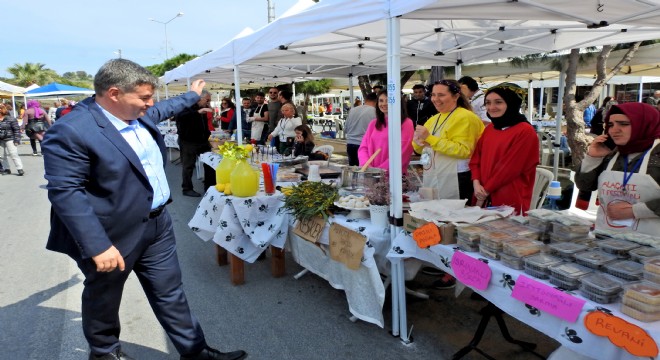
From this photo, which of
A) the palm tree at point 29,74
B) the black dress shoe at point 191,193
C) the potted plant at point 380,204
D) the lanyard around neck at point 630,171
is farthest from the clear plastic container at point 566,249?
the palm tree at point 29,74

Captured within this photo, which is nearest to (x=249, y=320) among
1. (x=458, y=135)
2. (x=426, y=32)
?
(x=458, y=135)

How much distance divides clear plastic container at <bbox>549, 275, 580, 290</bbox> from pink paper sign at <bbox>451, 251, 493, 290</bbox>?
0.27 meters

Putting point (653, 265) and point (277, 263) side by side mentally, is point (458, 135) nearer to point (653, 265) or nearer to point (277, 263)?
point (653, 265)

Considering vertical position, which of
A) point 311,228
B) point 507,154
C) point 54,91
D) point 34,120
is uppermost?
point 54,91

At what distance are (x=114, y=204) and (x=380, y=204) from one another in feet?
4.90

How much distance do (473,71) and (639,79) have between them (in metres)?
7.27

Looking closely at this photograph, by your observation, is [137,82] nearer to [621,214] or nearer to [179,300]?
[179,300]

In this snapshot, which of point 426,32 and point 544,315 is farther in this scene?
point 426,32

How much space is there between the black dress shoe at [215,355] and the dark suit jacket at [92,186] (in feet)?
2.42

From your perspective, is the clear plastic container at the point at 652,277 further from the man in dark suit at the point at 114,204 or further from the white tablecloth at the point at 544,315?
the man in dark suit at the point at 114,204

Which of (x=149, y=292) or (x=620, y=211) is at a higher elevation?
(x=620, y=211)

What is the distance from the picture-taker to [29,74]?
4819cm

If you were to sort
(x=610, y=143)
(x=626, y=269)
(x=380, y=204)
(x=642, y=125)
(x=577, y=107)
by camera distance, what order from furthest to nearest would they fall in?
(x=577, y=107) < (x=380, y=204) < (x=610, y=143) < (x=642, y=125) < (x=626, y=269)

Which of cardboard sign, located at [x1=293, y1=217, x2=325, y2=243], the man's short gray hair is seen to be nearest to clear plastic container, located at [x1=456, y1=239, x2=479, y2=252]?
cardboard sign, located at [x1=293, y1=217, x2=325, y2=243]
